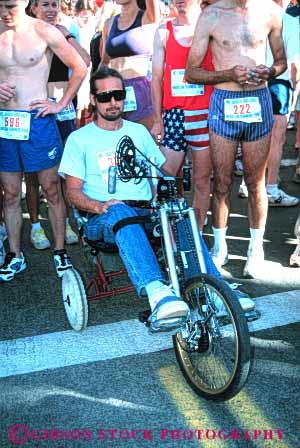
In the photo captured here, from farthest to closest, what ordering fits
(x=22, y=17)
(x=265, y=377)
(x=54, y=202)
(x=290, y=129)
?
(x=290, y=129), (x=54, y=202), (x=22, y=17), (x=265, y=377)

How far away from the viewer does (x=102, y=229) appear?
12.3 ft

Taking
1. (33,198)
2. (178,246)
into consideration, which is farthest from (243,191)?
(178,246)

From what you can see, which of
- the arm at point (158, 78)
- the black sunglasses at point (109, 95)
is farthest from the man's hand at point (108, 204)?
the arm at point (158, 78)

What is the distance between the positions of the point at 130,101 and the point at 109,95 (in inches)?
55.6

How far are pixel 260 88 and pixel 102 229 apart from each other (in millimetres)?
1491

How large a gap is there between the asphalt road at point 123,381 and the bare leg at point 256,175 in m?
0.41

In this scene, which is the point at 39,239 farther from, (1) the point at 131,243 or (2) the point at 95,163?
(1) the point at 131,243

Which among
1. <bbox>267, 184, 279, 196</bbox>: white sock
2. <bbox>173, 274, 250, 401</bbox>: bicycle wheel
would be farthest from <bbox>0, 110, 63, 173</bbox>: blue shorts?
<bbox>267, 184, 279, 196</bbox>: white sock

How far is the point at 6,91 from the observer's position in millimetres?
4383

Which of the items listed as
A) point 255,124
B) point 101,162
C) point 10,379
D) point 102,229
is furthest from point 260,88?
point 10,379

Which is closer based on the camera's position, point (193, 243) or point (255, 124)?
point (193, 243)

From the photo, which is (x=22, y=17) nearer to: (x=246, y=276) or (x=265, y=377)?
(x=246, y=276)

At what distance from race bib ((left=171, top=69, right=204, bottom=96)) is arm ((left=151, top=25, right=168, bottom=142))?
164mm

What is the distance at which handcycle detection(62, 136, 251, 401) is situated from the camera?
116 inches
